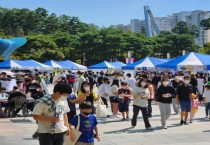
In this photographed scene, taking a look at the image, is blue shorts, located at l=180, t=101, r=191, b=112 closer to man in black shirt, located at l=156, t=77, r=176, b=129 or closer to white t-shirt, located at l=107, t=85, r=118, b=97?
man in black shirt, located at l=156, t=77, r=176, b=129

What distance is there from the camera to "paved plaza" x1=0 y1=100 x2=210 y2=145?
995cm

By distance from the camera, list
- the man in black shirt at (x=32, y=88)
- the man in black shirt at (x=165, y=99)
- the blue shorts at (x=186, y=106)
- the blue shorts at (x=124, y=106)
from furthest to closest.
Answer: the man in black shirt at (x=32, y=88) → the blue shorts at (x=124, y=106) → the blue shorts at (x=186, y=106) → the man in black shirt at (x=165, y=99)

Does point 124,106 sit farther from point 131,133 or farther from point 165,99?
point 131,133

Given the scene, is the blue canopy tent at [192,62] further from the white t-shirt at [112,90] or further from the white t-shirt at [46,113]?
the white t-shirt at [46,113]

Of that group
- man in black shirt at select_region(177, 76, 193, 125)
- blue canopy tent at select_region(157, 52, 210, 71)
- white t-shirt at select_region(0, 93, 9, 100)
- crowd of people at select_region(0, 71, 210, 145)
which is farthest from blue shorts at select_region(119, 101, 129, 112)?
blue canopy tent at select_region(157, 52, 210, 71)

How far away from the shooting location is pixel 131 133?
36.9ft

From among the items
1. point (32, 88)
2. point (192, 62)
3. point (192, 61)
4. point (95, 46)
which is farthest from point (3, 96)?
point (95, 46)

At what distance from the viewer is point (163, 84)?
1219cm

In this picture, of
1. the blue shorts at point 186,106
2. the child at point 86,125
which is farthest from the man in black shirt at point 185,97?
the child at point 86,125

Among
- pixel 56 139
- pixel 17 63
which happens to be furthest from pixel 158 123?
pixel 17 63

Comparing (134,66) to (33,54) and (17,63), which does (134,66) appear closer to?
(17,63)

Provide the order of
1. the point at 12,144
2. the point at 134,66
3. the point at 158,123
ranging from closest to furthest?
the point at 12,144
the point at 158,123
the point at 134,66

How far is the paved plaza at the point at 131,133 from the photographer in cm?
995

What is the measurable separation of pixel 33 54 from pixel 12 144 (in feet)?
191
